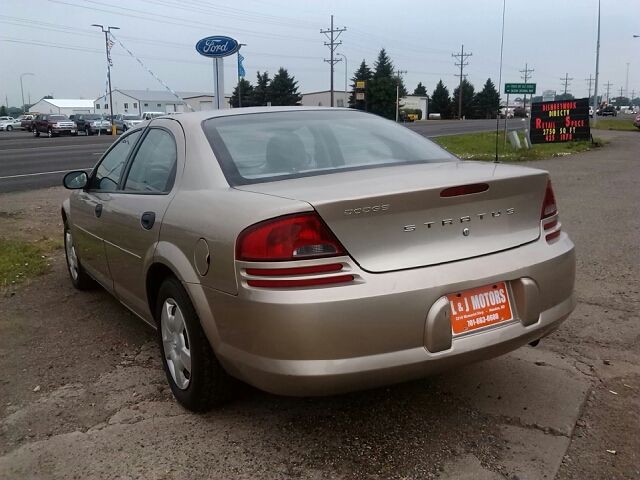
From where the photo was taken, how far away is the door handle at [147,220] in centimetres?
343

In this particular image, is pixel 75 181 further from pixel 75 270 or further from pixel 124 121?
pixel 124 121

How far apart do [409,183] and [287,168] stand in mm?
771

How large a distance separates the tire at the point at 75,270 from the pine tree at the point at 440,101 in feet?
344

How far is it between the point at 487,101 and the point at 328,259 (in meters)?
107

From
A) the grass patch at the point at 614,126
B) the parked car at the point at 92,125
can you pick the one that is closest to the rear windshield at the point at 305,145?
the grass patch at the point at 614,126

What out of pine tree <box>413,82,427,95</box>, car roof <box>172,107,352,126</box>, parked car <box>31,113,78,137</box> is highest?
pine tree <box>413,82,427,95</box>

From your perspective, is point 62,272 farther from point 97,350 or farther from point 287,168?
point 287,168

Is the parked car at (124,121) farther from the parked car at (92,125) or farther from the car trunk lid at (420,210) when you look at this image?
the car trunk lid at (420,210)

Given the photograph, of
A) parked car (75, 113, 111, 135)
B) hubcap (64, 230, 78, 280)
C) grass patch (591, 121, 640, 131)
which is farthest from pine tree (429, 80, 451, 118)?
hubcap (64, 230, 78, 280)

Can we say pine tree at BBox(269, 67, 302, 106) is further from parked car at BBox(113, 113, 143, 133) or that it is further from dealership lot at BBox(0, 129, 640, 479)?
dealership lot at BBox(0, 129, 640, 479)

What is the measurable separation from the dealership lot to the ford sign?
1236 centimetres

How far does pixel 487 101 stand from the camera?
338 ft

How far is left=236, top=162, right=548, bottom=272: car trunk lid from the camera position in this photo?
2.62 m

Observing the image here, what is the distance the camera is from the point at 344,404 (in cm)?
330
